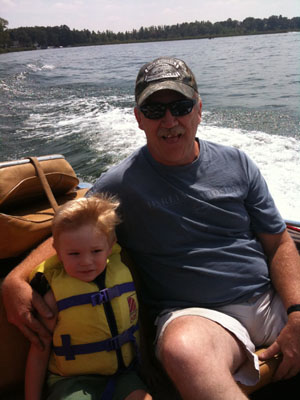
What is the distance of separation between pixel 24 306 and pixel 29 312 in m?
0.03

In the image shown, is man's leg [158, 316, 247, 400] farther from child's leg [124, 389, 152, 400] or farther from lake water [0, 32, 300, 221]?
lake water [0, 32, 300, 221]

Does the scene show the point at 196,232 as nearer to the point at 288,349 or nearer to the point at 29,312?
the point at 288,349

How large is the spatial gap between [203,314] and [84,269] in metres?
0.51

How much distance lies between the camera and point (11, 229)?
156cm

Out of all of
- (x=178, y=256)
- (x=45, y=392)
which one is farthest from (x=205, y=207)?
(x=45, y=392)

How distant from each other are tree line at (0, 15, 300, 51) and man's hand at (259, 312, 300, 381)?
2760 inches

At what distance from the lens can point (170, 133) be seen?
1694 mm

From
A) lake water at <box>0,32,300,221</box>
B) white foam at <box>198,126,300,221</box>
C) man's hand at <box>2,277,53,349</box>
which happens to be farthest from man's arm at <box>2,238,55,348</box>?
lake water at <box>0,32,300,221</box>

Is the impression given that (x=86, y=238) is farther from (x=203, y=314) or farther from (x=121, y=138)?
(x=121, y=138)

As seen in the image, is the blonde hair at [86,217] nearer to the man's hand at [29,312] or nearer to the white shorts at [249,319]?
the man's hand at [29,312]

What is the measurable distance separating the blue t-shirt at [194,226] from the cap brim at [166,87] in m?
0.27

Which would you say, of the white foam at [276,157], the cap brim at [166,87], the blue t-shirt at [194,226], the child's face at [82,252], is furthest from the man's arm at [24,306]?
the white foam at [276,157]

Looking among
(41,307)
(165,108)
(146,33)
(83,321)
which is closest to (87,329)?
(83,321)

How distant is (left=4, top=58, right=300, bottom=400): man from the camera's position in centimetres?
162
